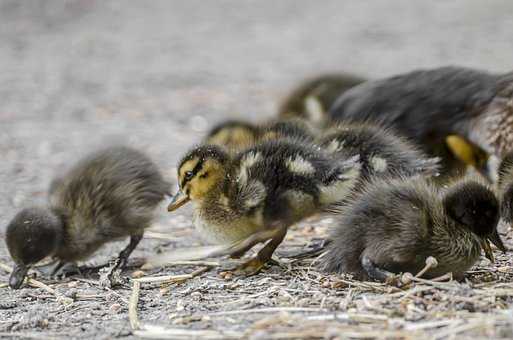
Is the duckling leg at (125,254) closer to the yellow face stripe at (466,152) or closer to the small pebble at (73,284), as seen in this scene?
the small pebble at (73,284)

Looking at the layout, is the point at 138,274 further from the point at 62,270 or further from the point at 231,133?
the point at 231,133

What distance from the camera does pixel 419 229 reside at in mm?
2865

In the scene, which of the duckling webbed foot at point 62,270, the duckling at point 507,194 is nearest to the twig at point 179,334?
the duckling webbed foot at point 62,270

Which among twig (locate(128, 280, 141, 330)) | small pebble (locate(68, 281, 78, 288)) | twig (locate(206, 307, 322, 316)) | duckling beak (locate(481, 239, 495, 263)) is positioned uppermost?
duckling beak (locate(481, 239, 495, 263))

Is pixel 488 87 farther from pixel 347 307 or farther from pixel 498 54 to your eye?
pixel 498 54

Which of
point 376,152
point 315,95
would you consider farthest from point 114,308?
point 315,95

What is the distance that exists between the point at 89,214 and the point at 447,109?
1.70 metres

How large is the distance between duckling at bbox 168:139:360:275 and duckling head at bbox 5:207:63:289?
0.55 metres

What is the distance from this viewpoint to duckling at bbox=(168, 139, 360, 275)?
324 centimetres

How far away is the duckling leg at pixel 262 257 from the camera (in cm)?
328

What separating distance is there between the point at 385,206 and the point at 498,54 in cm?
587

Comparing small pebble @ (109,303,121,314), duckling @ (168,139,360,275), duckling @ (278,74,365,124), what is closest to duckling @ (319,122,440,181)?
duckling @ (168,139,360,275)

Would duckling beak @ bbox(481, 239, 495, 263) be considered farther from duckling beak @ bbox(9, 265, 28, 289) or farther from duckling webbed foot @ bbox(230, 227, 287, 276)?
duckling beak @ bbox(9, 265, 28, 289)

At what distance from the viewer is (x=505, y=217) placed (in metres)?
3.27
